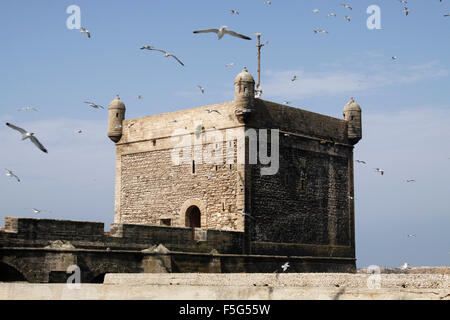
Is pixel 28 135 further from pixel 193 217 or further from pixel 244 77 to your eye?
pixel 193 217

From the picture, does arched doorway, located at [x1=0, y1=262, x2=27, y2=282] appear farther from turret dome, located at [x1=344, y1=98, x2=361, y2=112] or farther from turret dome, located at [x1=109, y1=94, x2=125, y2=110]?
turret dome, located at [x1=344, y1=98, x2=361, y2=112]

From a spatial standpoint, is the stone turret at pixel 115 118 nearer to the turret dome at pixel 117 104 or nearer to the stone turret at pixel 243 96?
the turret dome at pixel 117 104

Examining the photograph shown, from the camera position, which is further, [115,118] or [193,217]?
[115,118]

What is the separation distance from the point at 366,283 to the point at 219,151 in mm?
16737

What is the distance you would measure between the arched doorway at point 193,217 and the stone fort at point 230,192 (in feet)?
0.14

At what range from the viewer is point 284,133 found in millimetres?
26656

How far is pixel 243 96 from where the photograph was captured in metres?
25.0

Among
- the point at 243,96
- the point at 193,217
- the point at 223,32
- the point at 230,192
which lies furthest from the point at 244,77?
the point at 223,32

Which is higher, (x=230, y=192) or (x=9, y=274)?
(x=230, y=192)

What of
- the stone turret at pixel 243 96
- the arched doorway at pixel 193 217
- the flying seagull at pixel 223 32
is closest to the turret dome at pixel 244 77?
the stone turret at pixel 243 96

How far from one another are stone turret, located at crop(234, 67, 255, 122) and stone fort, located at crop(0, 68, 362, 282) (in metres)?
0.04

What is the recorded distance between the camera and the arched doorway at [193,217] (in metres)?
26.9

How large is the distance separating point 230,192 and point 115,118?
7201mm
